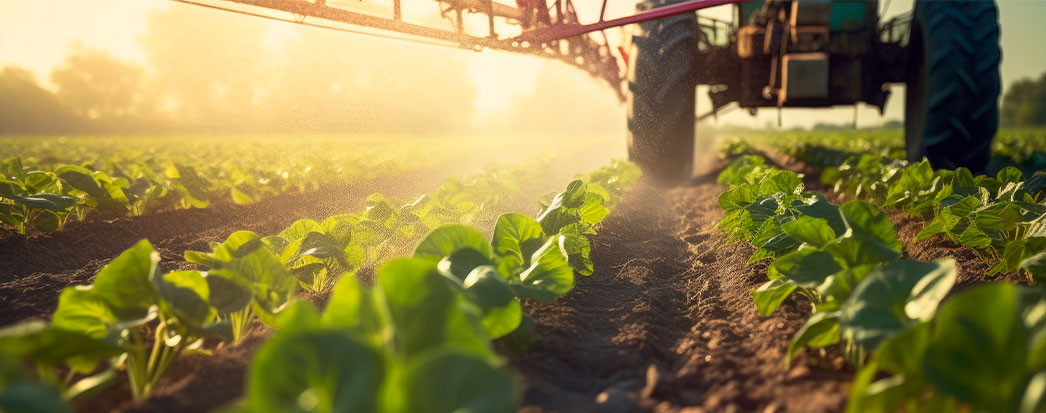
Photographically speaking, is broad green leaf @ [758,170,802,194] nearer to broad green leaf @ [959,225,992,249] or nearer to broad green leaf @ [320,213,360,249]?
broad green leaf @ [959,225,992,249]

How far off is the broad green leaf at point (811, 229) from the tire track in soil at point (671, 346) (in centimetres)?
29

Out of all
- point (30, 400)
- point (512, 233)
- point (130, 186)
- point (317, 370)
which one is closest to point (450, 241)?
point (512, 233)

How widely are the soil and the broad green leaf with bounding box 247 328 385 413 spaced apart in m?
0.56

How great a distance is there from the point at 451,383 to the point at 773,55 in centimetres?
463

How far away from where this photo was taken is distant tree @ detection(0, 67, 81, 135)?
128 ft

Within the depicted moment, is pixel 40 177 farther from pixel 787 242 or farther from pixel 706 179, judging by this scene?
pixel 706 179

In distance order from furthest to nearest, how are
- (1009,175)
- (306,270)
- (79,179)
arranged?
(79,179) < (1009,175) < (306,270)

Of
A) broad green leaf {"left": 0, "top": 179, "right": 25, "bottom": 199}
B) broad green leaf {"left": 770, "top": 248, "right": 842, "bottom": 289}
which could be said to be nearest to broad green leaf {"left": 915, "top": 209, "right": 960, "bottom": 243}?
broad green leaf {"left": 770, "top": 248, "right": 842, "bottom": 289}

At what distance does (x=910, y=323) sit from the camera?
1109 millimetres

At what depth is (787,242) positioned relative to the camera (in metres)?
1.88

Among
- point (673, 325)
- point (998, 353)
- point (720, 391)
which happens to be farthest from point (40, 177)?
point (998, 353)

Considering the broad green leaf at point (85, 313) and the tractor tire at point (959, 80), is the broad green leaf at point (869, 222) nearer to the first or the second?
the broad green leaf at point (85, 313)

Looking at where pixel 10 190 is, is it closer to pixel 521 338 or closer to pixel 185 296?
pixel 185 296

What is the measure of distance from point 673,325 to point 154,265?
1.51m
